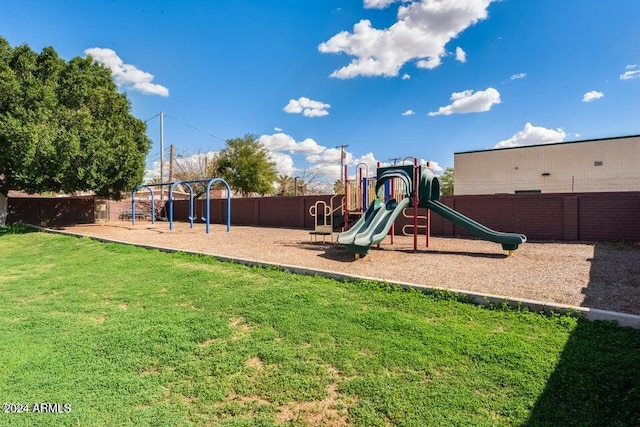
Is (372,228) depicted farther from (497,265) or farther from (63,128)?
(63,128)

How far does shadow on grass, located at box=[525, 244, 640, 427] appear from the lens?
2521 millimetres

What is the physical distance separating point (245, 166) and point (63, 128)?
51.8 ft

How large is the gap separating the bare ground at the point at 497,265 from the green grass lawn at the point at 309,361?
0.91 meters

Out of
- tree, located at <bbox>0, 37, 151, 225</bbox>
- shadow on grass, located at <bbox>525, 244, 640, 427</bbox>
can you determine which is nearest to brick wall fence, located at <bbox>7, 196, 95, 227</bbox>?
tree, located at <bbox>0, 37, 151, 225</bbox>

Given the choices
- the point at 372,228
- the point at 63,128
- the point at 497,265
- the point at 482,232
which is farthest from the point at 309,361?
the point at 63,128

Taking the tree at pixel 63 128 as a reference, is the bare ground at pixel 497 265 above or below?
below

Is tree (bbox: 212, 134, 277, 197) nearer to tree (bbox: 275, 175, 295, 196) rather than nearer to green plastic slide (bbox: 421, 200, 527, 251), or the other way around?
tree (bbox: 275, 175, 295, 196)

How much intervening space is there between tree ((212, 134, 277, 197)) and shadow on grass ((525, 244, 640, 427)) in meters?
28.1

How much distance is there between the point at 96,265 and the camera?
8133mm

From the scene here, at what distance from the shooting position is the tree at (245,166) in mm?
30250

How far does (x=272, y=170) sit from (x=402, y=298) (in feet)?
92.1

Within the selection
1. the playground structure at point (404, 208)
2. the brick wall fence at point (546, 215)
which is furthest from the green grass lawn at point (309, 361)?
the brick wall fence at point (546, 215)

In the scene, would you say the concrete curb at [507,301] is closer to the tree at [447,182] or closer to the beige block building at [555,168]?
the beige block building at [555,168]

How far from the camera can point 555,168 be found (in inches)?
815
